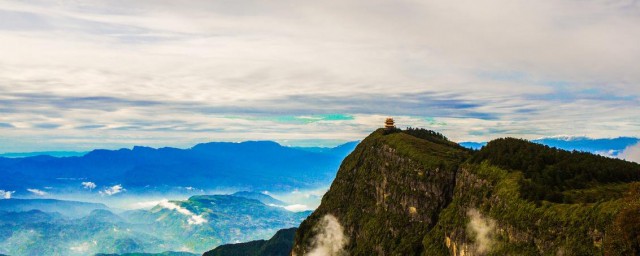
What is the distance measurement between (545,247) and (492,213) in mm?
28691

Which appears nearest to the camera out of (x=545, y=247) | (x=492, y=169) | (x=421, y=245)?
(x=545, y=247)

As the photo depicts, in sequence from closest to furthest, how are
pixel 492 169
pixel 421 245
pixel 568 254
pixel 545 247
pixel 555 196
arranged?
pixel 568 254 → pixel 545 247 → pixel 555 196 → pixel 492 169 → pixel 421 245

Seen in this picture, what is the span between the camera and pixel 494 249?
470 feet

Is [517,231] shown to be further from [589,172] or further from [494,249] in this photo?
[589,172]

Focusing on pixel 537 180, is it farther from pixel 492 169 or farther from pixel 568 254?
pixel 568 254

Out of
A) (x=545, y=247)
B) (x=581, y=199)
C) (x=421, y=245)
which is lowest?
(x=421, y=245)

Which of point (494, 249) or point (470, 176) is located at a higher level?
point (470, 176)

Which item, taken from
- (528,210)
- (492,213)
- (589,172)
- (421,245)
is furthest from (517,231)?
(421,245)

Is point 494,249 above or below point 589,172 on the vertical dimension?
below

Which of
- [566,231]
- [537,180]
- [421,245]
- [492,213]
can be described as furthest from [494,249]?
[421,245]

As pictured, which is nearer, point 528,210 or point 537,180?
point 528,210

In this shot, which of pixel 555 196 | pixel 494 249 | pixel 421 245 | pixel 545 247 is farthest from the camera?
pixel 421 245

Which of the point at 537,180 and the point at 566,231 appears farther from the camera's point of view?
the point at 537,180

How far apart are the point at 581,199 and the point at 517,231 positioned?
56.0 feet
